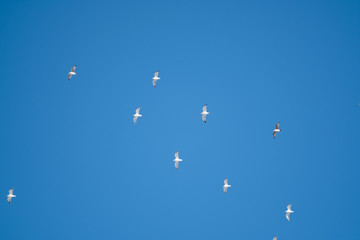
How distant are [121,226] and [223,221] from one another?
1671 cm

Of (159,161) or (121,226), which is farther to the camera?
(159,161)

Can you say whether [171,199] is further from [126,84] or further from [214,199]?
[126,84]

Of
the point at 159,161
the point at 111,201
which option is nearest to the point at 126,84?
the point at 159,161

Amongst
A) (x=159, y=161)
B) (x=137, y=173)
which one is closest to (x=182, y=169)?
(x=159, y=161)

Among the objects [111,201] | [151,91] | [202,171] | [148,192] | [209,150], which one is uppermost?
[151,91]

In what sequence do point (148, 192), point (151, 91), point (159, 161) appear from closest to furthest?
1. point (148, 192)
2. point (159, 161)
3. point (151, 91)

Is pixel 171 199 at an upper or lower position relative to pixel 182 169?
lower

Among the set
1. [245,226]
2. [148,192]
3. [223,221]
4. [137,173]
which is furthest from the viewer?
[137,173]

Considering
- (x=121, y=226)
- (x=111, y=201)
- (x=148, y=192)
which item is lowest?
(x=121, y=226)

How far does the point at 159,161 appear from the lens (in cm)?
11425

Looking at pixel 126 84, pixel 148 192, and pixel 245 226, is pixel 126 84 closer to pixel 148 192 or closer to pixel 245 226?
pixel 148 192

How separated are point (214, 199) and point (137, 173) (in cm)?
2542

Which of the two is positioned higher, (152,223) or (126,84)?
(126,84)

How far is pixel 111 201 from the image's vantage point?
7919 cm
